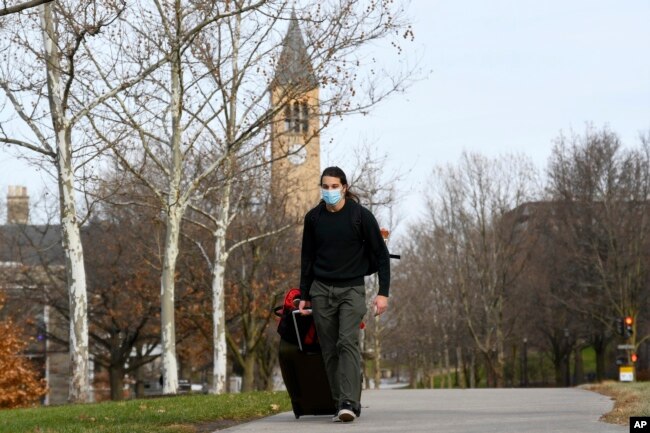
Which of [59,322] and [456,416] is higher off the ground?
[59,322]

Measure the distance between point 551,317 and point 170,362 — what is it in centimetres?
3964

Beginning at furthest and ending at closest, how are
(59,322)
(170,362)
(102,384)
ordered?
1. (102,384)
2. (59,322)
3. (170,362)

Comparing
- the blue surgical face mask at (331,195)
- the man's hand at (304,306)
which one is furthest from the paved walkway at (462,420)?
the blue surgical face mask at (331,195)

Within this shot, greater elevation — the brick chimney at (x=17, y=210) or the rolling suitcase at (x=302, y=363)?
the brick chimney at (x=17, y=210)

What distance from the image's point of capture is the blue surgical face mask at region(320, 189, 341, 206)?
966 centimetres

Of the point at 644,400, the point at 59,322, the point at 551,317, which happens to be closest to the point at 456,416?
the point at 644,400

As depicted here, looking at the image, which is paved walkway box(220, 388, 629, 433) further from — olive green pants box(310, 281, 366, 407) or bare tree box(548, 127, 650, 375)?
bare tree box(548, 127, 650, 375)

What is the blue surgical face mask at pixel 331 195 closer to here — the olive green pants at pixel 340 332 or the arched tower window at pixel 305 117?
the olive green pants at pixel 340 332

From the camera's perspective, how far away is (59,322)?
5481cm

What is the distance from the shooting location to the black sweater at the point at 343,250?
977cm

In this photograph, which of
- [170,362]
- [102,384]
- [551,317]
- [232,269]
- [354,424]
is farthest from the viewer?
[102,384]

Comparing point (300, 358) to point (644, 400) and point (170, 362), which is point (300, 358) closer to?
point (644, 400)

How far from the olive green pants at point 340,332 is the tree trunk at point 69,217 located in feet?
38.5

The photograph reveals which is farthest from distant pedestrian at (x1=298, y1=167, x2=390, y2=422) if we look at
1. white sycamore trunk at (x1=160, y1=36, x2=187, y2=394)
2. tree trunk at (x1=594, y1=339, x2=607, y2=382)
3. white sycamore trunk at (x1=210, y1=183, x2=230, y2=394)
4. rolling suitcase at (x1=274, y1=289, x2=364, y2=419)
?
tree trunk at (x1=594, y1=339, x2=607, y2=382)
